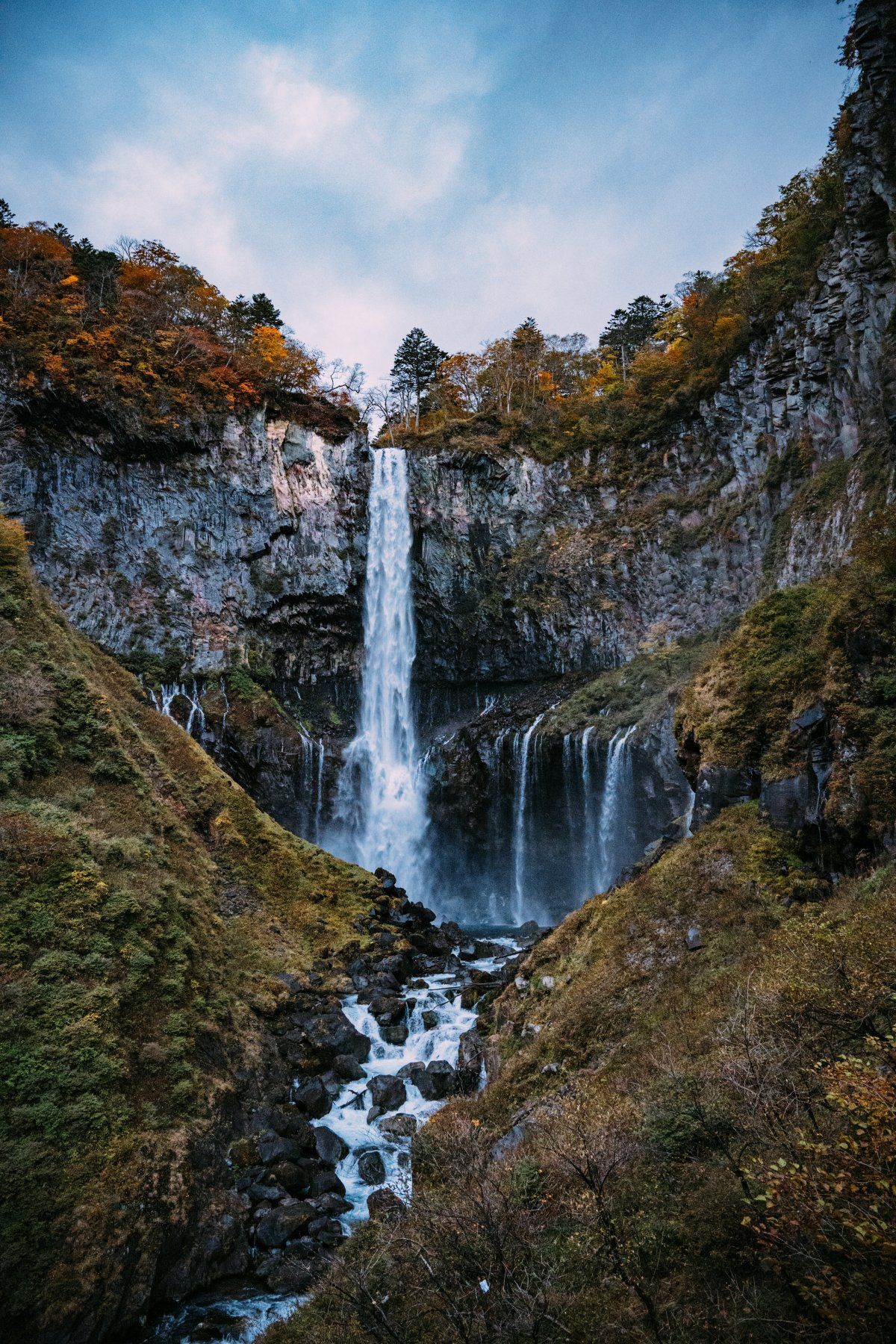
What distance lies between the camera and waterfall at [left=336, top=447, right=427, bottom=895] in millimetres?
29875

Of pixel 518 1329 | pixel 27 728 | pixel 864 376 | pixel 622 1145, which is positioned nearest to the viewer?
pixel 518 1329

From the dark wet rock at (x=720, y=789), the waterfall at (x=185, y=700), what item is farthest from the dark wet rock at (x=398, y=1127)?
the waterfall at (x=185, y=700)

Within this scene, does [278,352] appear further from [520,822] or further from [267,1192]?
Result: [267,1192]

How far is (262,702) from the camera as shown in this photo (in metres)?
29.3

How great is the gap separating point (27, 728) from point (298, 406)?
26.3 m

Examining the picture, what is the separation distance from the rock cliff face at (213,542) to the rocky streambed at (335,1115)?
17.1m

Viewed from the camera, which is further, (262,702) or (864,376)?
(262,702)

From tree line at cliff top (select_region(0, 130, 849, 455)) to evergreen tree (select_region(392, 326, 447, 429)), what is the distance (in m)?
2.76

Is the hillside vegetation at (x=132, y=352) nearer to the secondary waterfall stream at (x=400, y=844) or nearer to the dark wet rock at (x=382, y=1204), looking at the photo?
the secondary waterfall stream at (x=400, y=844)

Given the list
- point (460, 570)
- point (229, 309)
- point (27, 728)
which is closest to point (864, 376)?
point (460, 570)

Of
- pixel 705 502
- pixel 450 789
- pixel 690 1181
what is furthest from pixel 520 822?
pixel 690 1181

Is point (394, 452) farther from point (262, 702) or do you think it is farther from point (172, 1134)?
point (172, 1134)

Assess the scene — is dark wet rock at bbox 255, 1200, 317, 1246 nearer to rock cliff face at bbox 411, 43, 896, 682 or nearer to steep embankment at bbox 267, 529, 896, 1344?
steep embankment at bbox 267, 529, 896, 1344

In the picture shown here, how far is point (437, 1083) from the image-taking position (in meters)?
11.6
